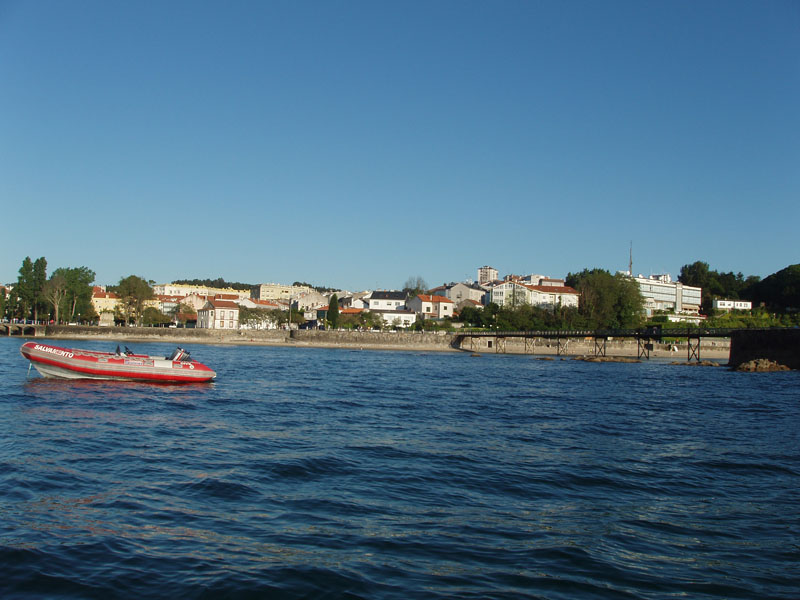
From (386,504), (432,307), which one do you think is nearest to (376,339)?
(432,307)

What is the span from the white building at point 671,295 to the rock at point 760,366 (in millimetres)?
88242

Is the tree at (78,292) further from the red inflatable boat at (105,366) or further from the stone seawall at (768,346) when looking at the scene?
the stone seawall at (768,346)

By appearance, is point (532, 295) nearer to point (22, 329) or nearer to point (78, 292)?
point (78, 292)

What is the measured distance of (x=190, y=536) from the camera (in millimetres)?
8516

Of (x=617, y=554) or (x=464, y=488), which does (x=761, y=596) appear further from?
(x=464, y=488)

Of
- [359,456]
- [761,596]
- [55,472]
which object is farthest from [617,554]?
[55,472]

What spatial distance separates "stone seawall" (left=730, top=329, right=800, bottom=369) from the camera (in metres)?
54.6

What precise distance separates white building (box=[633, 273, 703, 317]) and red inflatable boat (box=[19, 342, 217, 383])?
422 ft

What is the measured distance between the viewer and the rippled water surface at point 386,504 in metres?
7.32

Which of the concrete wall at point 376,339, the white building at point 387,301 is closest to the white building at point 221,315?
the concrete wall at point 376,339

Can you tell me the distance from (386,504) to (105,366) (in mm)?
21830

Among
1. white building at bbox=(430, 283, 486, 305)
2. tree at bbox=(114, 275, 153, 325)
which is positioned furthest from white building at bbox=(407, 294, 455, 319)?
tree at bbox=(114, 275, 153, 325)

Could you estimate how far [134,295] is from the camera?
10419 centimetres

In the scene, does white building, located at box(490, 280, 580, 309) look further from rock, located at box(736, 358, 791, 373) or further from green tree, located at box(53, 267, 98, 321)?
green tree, located at box(53, 267, 98, 321)
